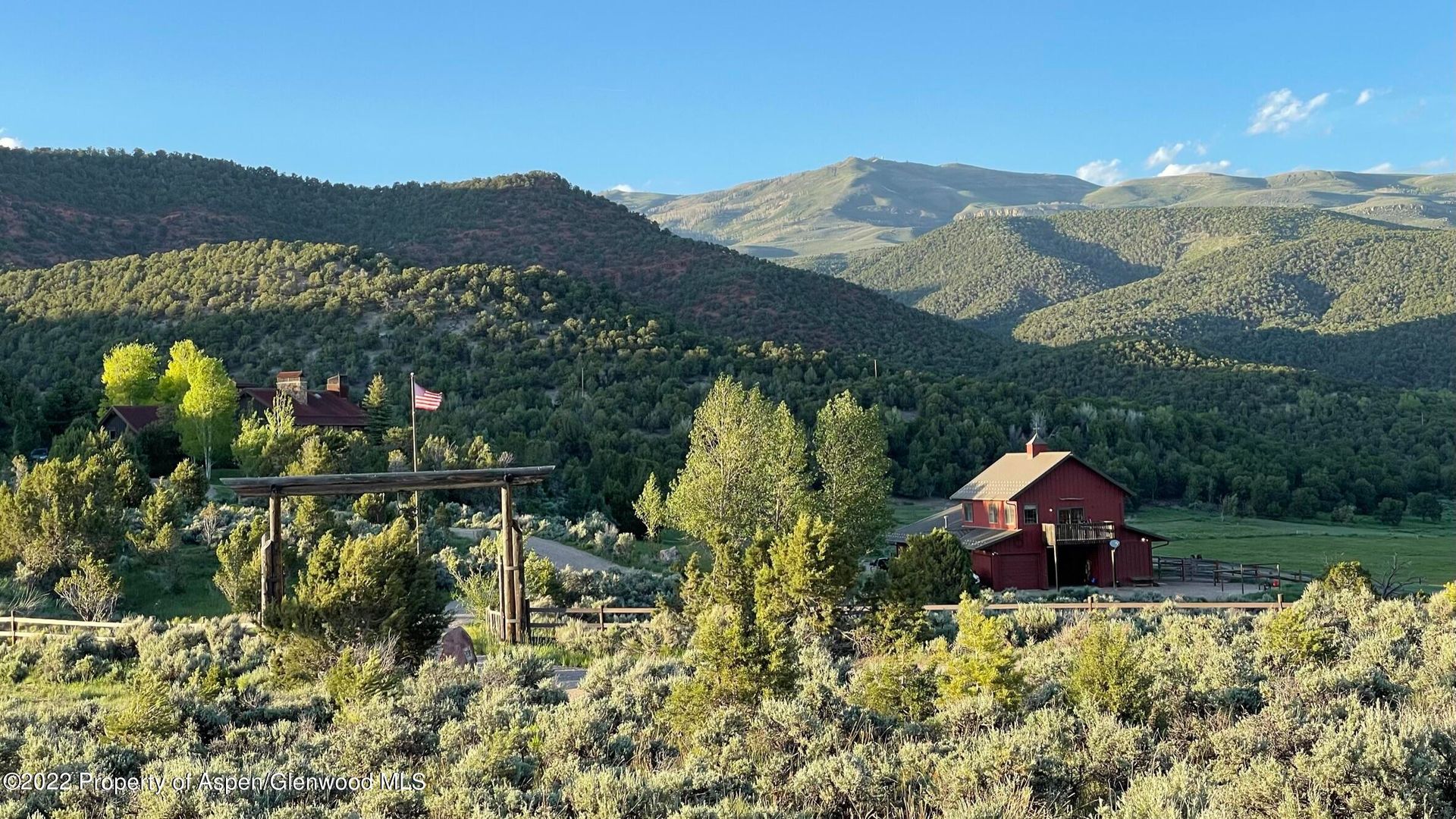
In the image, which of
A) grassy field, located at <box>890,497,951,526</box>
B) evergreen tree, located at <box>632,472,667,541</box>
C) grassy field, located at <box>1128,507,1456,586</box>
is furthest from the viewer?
grassy field, located at <box>890,497,951,526</box>

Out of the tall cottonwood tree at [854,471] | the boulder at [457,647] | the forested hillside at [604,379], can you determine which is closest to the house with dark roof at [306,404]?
the forested hillside at [604,379]

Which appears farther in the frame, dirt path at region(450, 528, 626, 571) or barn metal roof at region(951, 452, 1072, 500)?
barn metal roof at region(951, 452, 1072, 500)

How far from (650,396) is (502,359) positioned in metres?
11.0

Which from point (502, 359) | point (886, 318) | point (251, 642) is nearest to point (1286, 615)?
point (251, 642)

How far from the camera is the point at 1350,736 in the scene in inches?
348

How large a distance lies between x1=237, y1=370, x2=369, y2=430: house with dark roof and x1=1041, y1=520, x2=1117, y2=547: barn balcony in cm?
3434

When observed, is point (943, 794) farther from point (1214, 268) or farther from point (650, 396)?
point (1214, 268)

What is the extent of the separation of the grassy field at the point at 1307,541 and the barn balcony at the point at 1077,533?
28.5 feet

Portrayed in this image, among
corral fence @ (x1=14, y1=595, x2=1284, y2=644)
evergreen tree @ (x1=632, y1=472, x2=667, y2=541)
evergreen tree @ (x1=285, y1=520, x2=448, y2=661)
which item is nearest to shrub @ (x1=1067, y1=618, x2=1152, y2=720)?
corral fence @ (x1=14, y1=595, x2=1284, y2=644)

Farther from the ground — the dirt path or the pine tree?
the pine tree

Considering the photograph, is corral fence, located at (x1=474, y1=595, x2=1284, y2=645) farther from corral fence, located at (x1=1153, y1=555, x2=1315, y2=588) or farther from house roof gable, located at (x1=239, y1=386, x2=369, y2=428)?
house roof gable, located at (x1=239, y1=386, x2=369, y2=428)

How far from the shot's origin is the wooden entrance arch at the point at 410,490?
17.1 meters

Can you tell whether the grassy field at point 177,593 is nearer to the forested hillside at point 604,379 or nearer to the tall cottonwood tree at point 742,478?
the tall cottonwood tree at point 742,478

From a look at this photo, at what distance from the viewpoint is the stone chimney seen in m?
58.4
